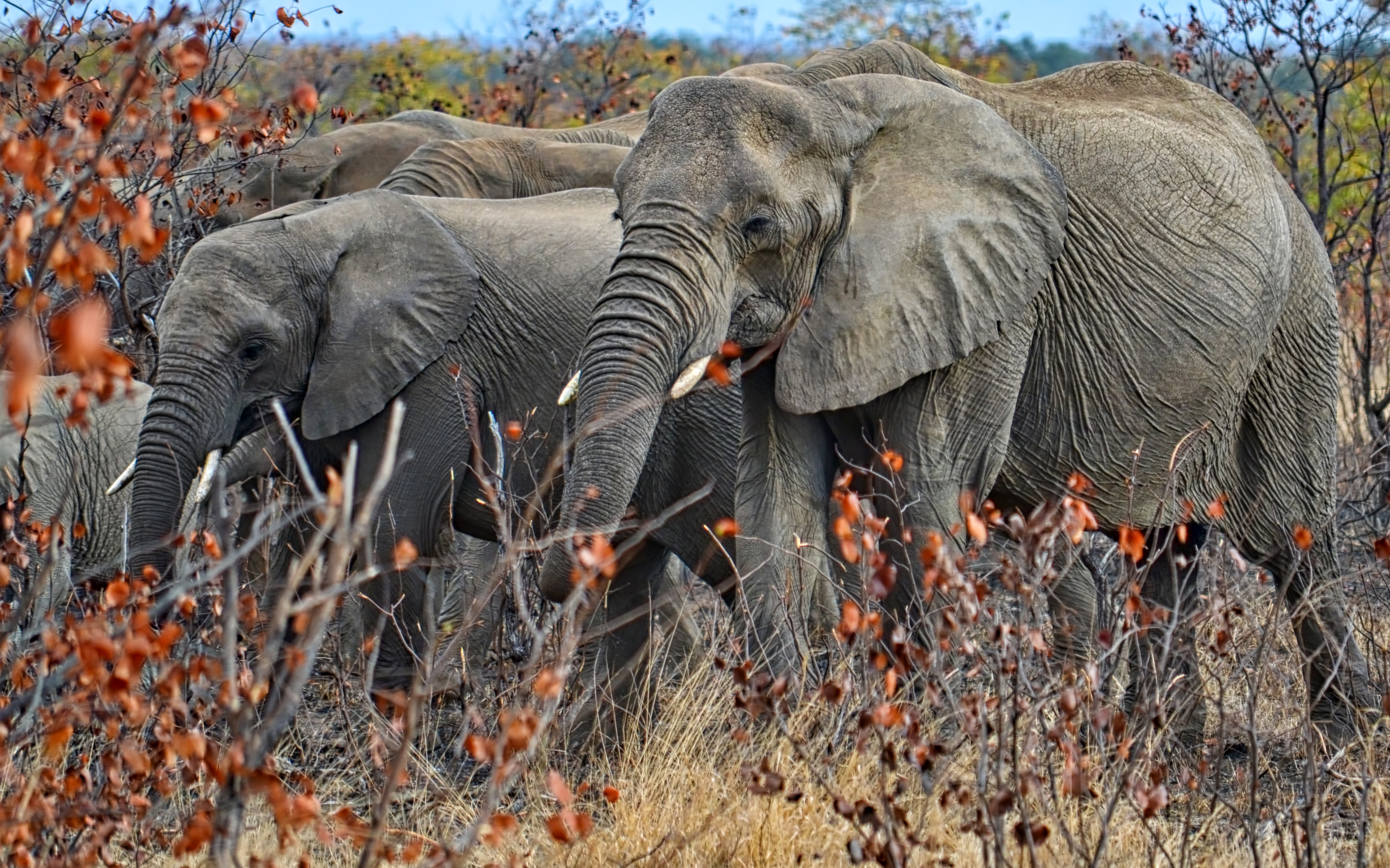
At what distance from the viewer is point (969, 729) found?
3.40m

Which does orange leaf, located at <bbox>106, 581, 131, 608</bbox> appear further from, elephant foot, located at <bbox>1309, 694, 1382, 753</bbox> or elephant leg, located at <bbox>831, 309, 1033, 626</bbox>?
elephant foot, located at <bbox>1309, 694, 1382, 753</bbox>

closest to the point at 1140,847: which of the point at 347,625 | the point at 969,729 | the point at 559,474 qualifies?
the point at 969,729

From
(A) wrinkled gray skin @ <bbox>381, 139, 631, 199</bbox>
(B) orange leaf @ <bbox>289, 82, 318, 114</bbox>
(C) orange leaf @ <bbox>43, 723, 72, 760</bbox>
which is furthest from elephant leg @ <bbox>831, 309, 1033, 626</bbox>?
(A) wrinkled gray skin @ <bbox>381, 139, 631, 199</bbox>

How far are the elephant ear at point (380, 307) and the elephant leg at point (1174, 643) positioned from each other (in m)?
2.42

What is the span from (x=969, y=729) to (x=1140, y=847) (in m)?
0.80

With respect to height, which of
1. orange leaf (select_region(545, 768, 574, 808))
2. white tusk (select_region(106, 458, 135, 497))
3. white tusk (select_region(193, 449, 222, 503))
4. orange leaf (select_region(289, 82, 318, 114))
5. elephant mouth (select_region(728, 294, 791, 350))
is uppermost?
orange leaf (select_region(289, 82, 318, 114))

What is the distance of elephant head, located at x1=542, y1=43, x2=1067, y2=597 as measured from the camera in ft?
14.5

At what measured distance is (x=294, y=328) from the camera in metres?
6.16

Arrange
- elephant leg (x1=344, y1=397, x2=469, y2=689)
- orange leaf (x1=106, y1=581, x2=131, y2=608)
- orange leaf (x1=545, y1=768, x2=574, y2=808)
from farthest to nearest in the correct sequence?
1. elephant leg (x1=344, y1=397, x2=469, y2=689)
2. orange leaf (x1=106, y1=581, x2=131, y2=608)
3. orange leaf (x1=545, y1=768, x2=574, y2=808)

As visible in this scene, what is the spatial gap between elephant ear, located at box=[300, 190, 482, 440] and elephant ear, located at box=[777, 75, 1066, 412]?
1.90 metres

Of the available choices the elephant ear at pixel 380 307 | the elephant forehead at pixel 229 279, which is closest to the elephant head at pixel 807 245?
the elephant ear at pixel 380 307

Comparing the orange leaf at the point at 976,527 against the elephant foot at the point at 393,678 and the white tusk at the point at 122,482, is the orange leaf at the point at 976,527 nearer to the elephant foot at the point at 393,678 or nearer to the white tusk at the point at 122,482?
the elephant foot at the point at 393,678

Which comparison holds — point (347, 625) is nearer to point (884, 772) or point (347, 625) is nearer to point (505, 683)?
point (505, 683)

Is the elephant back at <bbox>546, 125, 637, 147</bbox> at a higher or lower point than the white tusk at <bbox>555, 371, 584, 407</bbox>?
higher
